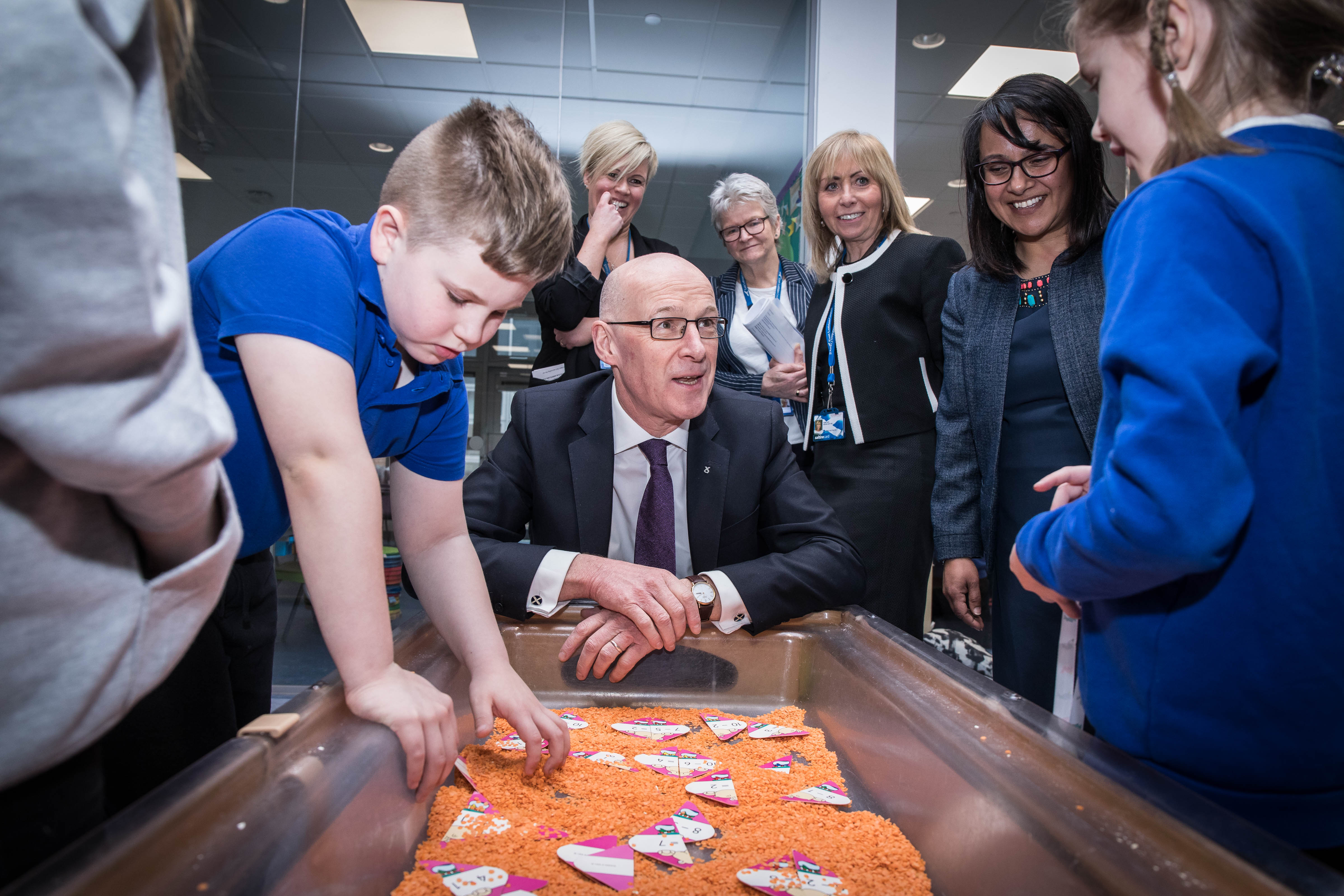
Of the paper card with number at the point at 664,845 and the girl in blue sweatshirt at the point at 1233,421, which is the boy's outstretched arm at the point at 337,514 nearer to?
the paper card with number at the point at 664,845

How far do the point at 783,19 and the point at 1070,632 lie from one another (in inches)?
150

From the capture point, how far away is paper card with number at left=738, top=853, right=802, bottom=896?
691mm

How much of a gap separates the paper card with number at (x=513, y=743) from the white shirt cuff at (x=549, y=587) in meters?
0.27

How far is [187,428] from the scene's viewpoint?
38 cm

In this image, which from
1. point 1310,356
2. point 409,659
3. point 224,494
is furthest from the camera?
point 409,659

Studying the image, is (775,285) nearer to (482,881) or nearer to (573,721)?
(573,721)

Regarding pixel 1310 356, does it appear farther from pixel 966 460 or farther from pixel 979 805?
pixel 966 460

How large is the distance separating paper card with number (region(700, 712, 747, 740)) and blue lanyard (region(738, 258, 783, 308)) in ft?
5.37

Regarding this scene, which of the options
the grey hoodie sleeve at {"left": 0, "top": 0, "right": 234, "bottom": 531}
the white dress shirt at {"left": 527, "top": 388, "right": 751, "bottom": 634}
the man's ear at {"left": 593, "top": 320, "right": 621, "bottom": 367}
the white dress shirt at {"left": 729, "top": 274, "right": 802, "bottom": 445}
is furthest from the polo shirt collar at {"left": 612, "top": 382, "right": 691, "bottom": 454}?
the grey hoodie sleeve at {"left": 0, "top": 0, "right": 234, "bottom": 531}

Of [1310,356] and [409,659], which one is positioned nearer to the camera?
[1310,356]

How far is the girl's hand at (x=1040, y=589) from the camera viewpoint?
821 millimetres

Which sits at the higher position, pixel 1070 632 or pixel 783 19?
pixel 783 19

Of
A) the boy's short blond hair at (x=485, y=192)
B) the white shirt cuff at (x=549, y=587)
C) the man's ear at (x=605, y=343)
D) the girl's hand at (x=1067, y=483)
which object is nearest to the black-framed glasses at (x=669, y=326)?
the man's ear at (x=605, y=343)

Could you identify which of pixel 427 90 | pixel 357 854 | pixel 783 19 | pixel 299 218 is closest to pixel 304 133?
pixel 427 90
